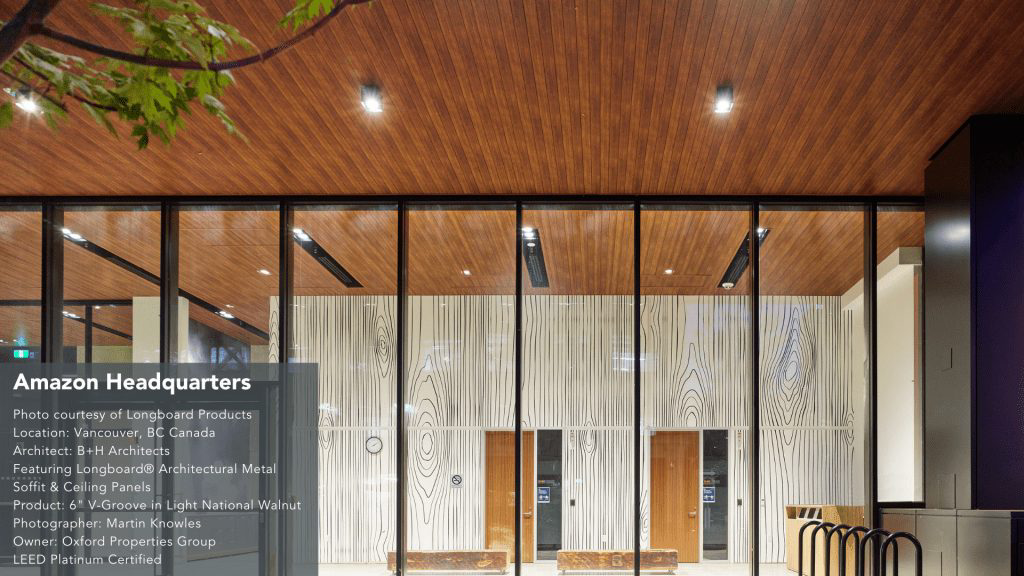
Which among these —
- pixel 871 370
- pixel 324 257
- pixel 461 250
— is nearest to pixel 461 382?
pixel 461 250

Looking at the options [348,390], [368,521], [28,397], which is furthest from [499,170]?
[28,397]

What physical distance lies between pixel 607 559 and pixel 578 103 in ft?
13.5

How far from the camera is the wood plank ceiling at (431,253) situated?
8.59m

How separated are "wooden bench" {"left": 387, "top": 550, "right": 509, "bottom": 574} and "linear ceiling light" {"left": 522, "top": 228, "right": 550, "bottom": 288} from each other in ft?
7.61

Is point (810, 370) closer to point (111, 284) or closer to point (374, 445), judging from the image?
point (374, 445)

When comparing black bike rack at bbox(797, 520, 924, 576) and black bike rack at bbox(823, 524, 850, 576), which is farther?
black bike rack at bbox(823, 524, 850, 576)

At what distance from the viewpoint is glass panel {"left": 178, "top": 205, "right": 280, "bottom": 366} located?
8586mm

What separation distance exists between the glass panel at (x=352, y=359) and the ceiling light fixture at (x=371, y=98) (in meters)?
2.68

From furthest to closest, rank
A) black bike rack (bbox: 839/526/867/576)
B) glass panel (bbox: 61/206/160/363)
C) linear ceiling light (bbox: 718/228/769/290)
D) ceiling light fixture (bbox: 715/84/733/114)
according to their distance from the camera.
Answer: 1. glass panel (bbox: 61/206/160/363)
2. linear ceiling light (bbox: 718/228/769/290)
3. black bike rack (bbox: 839/526/867/576)
4. ceiling light fixture (bbox: 715/84/733/114)

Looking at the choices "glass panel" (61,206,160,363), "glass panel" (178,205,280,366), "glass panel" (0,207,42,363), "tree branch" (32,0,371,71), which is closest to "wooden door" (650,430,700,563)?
"glass panel" (178,205,280,366)

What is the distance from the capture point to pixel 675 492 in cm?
826

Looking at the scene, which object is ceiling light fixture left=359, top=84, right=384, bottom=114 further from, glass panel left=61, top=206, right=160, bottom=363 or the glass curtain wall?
glass panel left=61, top=206, right=160, bottom=363

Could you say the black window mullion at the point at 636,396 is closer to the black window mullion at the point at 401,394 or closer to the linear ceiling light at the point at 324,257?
the black window mullion at the point at 401,394

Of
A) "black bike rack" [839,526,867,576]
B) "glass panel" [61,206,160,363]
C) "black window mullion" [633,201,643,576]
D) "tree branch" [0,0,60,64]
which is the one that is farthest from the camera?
"glass panel" [61,206,160,363]
